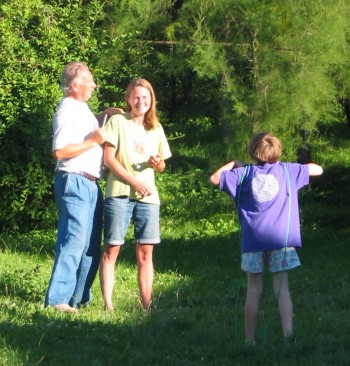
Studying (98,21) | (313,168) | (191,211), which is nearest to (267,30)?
(98,21)

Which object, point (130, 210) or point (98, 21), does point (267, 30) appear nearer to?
point (98, 21)

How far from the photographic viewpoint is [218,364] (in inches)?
206

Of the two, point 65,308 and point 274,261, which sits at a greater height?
point 274,261

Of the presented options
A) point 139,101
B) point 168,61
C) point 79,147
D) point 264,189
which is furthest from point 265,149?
point 168,61

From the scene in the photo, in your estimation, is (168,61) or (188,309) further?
(168,61)

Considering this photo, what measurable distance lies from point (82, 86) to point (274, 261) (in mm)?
2028

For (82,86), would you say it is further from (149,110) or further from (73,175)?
(73,175)

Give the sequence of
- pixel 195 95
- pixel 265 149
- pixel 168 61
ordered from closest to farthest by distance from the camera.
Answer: pixel 265 149, pixel 168 61, pixel 195 95

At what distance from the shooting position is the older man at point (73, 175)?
6512mm

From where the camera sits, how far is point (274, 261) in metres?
5.71

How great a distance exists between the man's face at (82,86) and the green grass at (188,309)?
1.58 meters

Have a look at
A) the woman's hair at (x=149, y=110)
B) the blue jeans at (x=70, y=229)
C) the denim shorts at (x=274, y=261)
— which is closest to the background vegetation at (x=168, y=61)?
the woman's hair at (x=149, y=110)

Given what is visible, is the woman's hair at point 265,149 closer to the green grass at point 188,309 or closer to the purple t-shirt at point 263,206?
the purple t-shirt at point 263,206

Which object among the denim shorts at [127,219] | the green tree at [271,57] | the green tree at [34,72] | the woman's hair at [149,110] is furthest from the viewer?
the green tree at [34,72]
